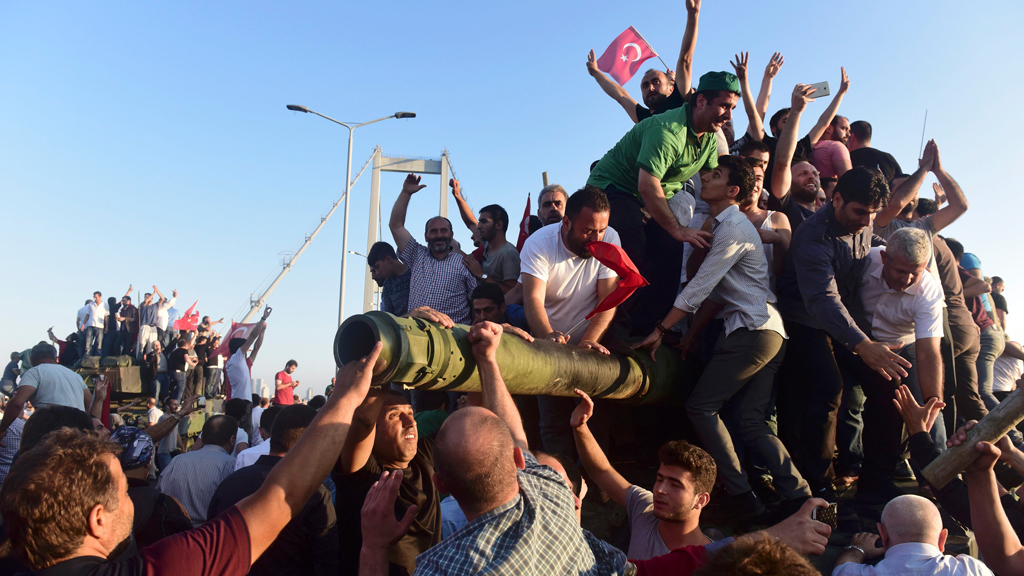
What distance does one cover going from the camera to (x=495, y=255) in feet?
22.2

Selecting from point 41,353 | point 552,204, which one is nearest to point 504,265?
Answer: point 552,204

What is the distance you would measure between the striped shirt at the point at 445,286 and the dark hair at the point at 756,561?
4410mm

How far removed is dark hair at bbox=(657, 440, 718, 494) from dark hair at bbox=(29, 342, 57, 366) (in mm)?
7099

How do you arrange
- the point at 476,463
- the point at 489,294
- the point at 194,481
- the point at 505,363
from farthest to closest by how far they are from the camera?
the point at 194,481, the point at 489,294, the point at 505,363, the point at 476,463

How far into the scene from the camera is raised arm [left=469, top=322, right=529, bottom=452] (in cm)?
302

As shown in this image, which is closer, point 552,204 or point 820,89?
point 552,204

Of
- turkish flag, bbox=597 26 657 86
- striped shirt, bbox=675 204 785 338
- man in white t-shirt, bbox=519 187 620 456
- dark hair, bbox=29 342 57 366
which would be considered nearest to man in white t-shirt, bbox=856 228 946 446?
striped shirt, bbox=675 204 785 338

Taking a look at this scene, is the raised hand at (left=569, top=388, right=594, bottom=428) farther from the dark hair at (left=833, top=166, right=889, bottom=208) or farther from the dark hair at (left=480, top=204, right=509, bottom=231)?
the dark hair at (left=480, top=204, right=509, bottom=231)

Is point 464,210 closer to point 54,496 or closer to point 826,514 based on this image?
point 826,514

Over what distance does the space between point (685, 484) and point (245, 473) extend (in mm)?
2441

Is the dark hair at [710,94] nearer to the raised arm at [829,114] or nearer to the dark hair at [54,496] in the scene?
the raised arm at [829,114]

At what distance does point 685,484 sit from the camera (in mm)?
3369

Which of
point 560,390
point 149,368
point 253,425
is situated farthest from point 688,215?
point 149,368

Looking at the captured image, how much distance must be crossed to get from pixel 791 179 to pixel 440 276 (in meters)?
3.00
